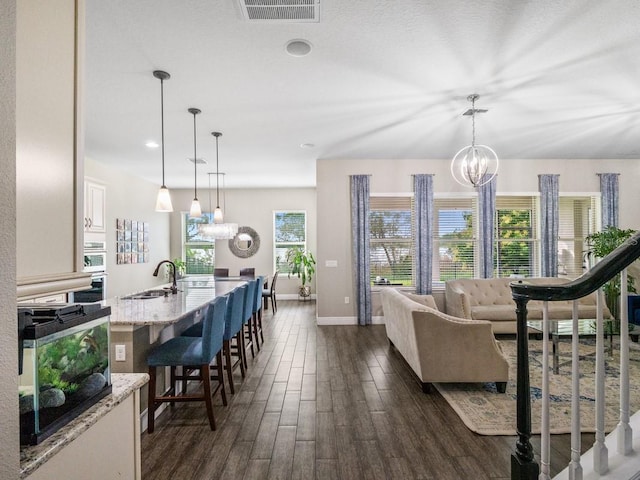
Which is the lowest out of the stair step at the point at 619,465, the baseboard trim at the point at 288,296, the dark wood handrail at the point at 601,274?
the baseboard trim at the point at 288,296

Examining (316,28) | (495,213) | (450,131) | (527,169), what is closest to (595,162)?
(527,169)

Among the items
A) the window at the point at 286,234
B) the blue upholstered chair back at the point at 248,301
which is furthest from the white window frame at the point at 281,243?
the blue upholstered chair back at the point at 248,301

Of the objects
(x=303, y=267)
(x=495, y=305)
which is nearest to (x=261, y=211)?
(x=303, y=267)

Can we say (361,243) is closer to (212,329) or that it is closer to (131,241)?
(212,329)

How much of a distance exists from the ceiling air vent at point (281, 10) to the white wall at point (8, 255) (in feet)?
5.44

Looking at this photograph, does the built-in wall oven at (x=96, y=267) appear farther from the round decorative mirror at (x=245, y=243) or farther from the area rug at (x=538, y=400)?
the area rug at (x=538, y=400)

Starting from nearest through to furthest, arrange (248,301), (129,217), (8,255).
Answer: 1. (8,255)
2. (248,301)
3. (129,217)

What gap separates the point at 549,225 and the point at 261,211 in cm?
649

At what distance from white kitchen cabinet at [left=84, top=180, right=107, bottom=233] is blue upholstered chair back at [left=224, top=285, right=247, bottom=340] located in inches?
144

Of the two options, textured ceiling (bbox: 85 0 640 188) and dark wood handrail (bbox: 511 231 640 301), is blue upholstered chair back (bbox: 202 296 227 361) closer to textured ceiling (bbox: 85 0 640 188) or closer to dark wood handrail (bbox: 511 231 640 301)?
textured ceiling (bbox: 85 0 640 188)

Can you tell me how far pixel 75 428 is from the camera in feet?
3.36

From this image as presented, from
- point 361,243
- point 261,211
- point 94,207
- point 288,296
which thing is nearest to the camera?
point 94,207

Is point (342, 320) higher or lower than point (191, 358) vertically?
lower

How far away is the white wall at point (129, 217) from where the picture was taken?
6.37 meters
